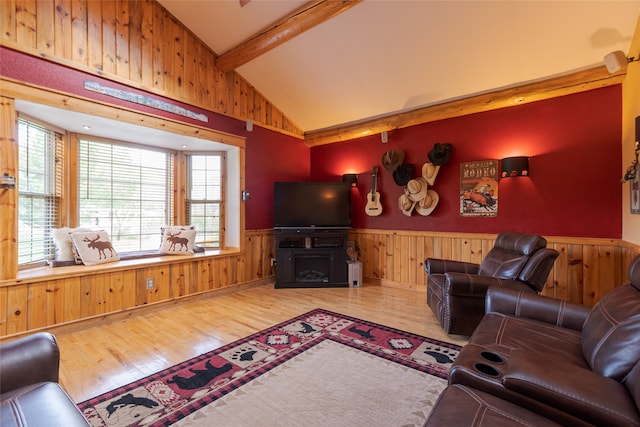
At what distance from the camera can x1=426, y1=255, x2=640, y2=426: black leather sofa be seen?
92cm

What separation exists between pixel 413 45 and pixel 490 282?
105 inches

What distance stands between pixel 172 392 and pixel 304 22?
361cm

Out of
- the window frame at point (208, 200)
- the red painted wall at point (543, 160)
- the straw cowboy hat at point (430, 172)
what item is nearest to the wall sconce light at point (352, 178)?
the red painted wall at point (543, 160)

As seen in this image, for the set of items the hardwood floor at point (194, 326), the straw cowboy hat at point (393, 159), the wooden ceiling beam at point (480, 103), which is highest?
the wooden ceiling beam at point (480, 103)

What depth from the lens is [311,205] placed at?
4527mm

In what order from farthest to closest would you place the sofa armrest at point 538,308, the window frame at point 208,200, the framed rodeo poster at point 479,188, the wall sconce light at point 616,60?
1. the window frame at point 208,200
2. the framed rodeo poster at point 479,188
3. the wall sconce light at point 616,60
4. the sofa armrest at point 538,308

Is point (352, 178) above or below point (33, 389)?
above

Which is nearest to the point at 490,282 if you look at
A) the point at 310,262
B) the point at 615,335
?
the point at 615,335

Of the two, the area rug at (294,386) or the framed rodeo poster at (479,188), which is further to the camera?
the framed rodeo poster at (479,188)

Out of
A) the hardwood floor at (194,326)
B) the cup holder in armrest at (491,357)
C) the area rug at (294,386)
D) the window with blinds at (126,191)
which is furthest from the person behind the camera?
the window with blinds at (126,191)

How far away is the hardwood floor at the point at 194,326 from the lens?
208 centimetres

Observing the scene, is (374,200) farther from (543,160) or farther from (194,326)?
(194,326)

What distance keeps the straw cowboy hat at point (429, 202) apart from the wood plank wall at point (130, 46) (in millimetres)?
2990

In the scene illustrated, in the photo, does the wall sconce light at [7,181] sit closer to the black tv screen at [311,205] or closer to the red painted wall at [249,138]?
the red painted wall at [249,138]
